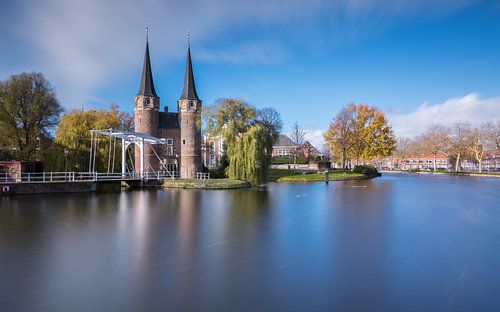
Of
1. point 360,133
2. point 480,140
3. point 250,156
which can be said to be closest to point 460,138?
point 480,140

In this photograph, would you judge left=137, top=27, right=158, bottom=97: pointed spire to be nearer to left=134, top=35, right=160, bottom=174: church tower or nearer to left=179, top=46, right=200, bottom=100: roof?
left=134, top=35, right=160, bottom=174: church tower

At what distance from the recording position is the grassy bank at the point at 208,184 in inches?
1185

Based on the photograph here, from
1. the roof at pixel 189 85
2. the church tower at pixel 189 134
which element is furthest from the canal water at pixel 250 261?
the roof at pixel 189 85

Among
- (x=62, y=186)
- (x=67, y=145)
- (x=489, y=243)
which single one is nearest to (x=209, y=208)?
(x=489, y=243)

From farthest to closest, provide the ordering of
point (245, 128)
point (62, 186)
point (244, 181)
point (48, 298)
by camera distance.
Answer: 1. point (245, 128)
2. point (244, 181)
3. point (62, 186)
4. point (48, 298)

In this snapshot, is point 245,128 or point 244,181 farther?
point 245,128

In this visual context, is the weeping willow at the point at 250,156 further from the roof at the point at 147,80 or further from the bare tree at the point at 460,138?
the bare tree at the point at 460,138

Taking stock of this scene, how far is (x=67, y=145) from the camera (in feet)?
106

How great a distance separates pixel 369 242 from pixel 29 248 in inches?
393

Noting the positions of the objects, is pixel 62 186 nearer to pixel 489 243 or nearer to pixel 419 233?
pixel 419 233

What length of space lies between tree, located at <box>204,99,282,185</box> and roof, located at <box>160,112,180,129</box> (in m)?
8.49

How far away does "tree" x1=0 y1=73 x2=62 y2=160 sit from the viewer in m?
32.0

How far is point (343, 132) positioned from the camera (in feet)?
152

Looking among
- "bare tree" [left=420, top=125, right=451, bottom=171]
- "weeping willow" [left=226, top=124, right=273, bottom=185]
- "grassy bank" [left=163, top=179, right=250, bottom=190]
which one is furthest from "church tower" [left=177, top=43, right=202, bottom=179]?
"bare tree" [left=420, top=125, right=451, bottom=171]
